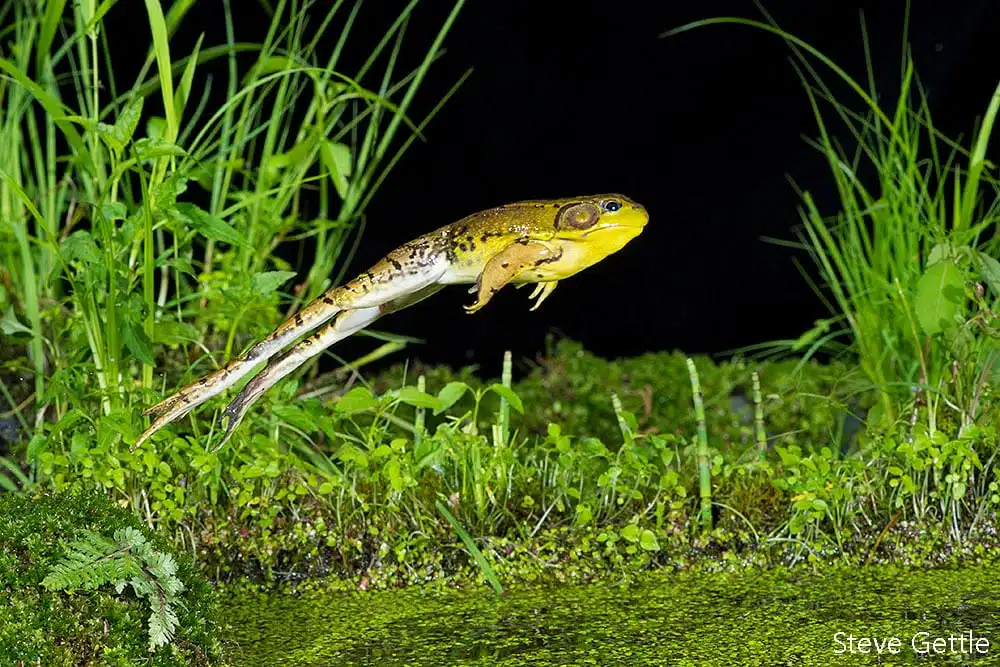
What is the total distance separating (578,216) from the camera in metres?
1.69

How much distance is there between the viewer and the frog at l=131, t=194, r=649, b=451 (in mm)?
1677

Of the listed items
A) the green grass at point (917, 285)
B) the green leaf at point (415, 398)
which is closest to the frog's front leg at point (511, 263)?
the green leaf at point (415, 398)

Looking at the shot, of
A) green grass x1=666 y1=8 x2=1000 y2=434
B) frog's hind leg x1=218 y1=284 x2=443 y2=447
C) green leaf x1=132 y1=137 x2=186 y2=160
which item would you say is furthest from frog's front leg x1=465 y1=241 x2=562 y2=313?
green grass x1=666 y1=8 x2=1000 y2=434

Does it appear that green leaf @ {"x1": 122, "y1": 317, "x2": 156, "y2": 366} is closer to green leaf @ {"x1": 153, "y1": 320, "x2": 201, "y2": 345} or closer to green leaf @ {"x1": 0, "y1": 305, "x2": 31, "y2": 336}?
green leaf @ {"x1": 153, "y1": 320, "x2": 201, "y2": 345}

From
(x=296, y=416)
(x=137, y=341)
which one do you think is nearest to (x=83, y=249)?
(x=137, y=341)

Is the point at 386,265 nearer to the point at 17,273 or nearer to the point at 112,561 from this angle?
the point at 112,561

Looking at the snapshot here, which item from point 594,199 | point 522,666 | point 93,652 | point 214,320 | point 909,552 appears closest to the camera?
point 594,199

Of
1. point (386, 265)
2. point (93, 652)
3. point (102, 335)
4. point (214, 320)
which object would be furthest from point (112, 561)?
point (214, 320)

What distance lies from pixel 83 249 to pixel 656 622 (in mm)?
1377

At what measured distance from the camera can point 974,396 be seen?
289 cm

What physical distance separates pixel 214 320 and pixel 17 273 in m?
0.57

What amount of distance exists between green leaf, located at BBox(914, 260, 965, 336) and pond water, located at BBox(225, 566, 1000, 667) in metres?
0.57

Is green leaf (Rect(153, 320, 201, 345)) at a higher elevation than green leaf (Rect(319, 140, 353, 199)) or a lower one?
lower

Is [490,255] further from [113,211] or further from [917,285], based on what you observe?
[917,285]
